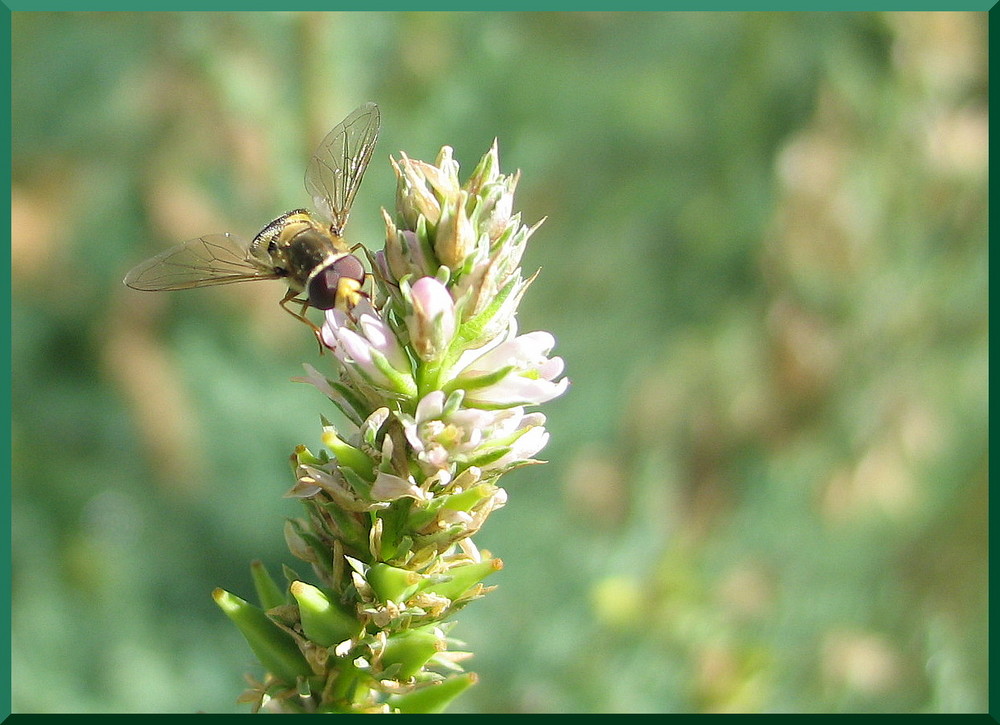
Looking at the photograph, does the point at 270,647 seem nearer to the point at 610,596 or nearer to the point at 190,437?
the point at 610,596

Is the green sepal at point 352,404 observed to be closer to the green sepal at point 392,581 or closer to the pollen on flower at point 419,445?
the pollen on flower at point 419,445

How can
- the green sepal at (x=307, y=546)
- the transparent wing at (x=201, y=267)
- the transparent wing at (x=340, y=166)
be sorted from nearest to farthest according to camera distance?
1. the green sepal at (x=307, y=546)
2. the transparent wing at (x=201, y=267)
3. the transparent wing at (x=340, y=166)

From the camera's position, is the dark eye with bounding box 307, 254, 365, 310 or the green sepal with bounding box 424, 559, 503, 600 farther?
the dark eye with bounding box 307, 254, 365, 310

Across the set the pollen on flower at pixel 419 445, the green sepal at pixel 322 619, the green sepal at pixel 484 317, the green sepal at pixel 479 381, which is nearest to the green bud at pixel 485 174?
the pollen on flower at pixel 419 445

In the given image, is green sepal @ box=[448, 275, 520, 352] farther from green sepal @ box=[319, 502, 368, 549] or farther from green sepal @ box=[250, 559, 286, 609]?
green sepal @ box=[250, 559, 286, 609]

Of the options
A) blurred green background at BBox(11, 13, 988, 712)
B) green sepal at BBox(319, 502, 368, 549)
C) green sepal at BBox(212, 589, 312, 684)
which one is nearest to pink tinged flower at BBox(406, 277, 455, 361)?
green sepal at BBox(319, 502, 368, 549)
